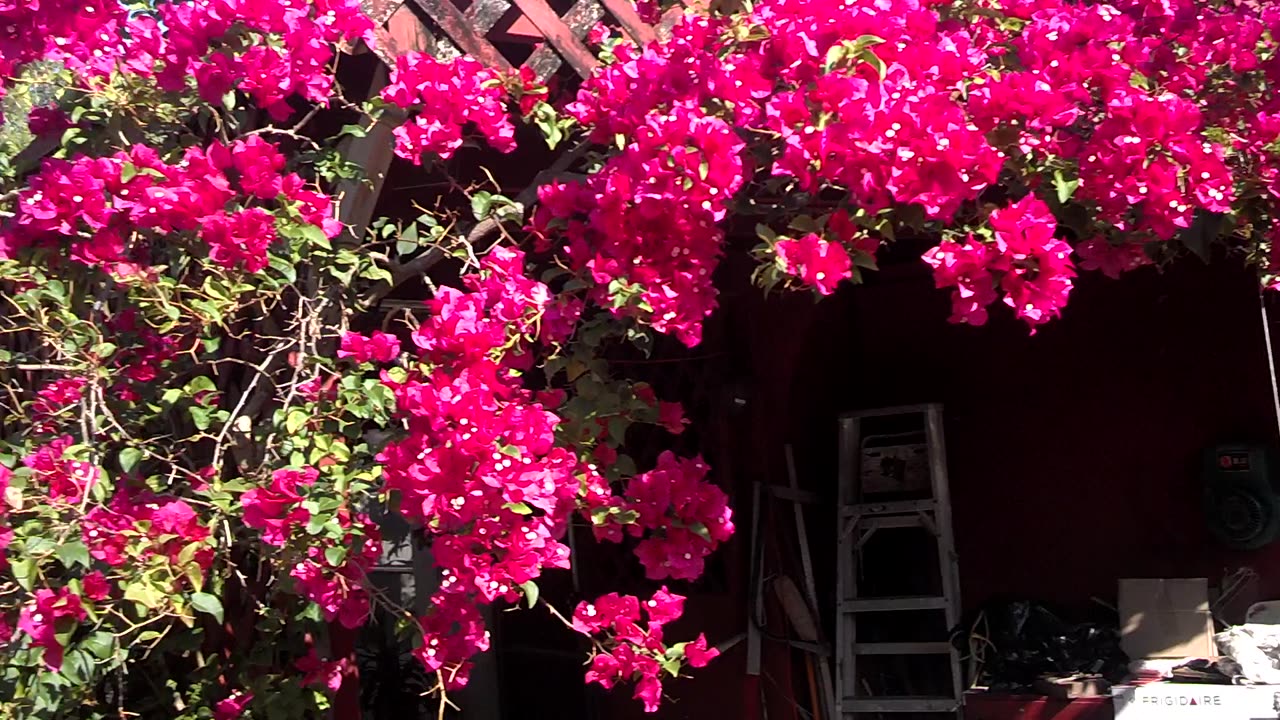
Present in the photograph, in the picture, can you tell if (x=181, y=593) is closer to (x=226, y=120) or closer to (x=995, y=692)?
(x=226, y=120)

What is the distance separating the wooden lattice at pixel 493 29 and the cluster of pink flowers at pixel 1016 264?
0.89m

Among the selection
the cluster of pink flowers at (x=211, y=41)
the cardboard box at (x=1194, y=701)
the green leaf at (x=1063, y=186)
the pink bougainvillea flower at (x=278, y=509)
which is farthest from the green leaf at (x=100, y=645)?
the cardboard box at (x=1194, y=701)

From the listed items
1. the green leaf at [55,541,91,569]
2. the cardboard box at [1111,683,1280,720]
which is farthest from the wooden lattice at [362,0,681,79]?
the cardboard box at [1111,683,1280,720]

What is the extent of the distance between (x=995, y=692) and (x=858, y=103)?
3.32 m

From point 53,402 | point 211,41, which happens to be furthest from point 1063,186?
point 53,402

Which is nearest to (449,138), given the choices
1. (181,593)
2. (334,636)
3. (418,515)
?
(418,515)

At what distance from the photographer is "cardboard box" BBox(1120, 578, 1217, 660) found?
5012 mm

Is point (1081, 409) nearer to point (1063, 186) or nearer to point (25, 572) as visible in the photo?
point (1063, 186)

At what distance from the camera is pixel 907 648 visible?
578 centimetres

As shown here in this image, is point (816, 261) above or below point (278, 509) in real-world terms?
above

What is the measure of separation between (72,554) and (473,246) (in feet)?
3.62

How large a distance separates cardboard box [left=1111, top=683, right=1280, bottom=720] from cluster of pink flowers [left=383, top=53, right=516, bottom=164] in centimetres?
312

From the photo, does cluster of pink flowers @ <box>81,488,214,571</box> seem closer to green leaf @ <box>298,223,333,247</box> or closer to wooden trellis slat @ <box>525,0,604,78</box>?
green leaf @ <box>298,223,333,247</box>

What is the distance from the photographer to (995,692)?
519 centimetres
